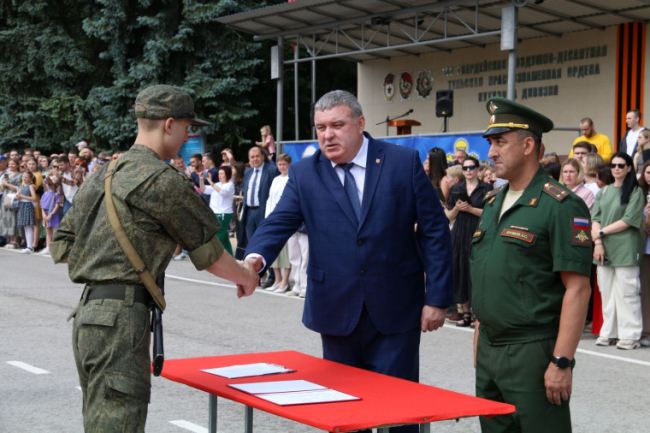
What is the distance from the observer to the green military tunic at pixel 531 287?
372 cm

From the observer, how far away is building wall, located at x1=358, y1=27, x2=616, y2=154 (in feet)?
67.8

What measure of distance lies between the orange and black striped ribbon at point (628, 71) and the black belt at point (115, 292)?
17.9 metres

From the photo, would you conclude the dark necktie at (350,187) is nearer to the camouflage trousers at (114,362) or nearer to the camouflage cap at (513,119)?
the camouflage cap at (513,119)

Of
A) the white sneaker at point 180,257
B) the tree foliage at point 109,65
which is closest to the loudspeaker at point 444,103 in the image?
the white sneaker at point 180,257

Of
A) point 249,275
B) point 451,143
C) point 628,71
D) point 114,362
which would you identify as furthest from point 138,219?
point 628,71

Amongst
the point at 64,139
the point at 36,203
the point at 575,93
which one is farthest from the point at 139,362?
the point at 64,139

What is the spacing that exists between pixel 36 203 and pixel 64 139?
13.4 m

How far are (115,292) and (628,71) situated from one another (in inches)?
724

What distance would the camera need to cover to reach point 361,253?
439cm

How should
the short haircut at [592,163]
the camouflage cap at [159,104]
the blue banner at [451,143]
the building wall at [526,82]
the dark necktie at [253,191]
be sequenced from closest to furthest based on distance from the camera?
the camouflage cap at [159,104]
the short haircut at [592,163]
the dark necktie at [253,191]
the blue banner at [451,143]
the building wall at [526,82]

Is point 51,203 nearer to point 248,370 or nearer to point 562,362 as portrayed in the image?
point 248,370

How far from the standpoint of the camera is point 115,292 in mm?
3396

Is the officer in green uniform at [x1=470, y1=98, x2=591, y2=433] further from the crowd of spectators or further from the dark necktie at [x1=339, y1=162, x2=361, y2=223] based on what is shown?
the crowd of spectators

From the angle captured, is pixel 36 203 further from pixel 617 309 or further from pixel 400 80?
pixel 617 309
